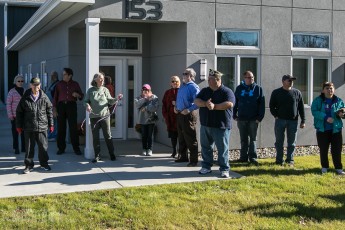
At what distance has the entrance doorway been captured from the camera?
45.2 ft

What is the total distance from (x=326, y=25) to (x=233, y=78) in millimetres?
2851

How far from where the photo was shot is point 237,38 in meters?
12.1

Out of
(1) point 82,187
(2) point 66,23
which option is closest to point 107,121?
(1) point 82,187

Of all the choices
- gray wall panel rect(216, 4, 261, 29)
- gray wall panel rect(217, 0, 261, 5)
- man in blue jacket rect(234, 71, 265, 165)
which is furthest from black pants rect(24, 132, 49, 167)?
gray wall panel rect(217, 0, 261, 5)

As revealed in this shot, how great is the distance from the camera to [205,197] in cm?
817

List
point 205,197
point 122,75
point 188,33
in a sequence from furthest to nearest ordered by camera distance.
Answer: point 122,75
point 188,33
point 205,197

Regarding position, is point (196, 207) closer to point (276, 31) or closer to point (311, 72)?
point (276, 31)

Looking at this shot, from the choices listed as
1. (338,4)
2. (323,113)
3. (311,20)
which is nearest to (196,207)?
(323,113)

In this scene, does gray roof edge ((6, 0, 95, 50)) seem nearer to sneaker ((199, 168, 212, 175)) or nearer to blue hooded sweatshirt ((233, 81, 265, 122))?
Result: blue hooded sweatshirt ((233, 81, 265, 122))

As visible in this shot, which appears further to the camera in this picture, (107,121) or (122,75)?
(122,75)

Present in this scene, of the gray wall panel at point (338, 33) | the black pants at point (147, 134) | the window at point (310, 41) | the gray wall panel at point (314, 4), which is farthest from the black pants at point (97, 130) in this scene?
the gray wall panel at point (338, 33)

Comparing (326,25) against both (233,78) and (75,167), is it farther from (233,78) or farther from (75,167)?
(75,167)

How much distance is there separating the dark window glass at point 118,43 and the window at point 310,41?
13.6 feet

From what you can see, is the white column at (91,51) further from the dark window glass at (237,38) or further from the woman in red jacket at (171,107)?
the dark window glass at (237,38)
